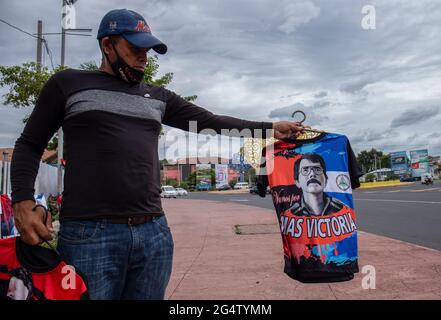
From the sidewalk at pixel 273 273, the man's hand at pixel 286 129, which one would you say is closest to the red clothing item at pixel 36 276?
the man's hand at pixel 286 129

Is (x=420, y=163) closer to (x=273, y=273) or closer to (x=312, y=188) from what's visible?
(x=273, y=273)

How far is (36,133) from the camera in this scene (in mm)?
1978

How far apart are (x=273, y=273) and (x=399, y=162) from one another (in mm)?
79780

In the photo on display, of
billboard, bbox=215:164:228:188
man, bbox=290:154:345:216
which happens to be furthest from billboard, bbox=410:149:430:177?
man, bbox=290:154:345:216

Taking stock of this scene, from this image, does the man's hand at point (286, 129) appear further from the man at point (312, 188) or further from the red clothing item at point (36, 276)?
the red clothing item at point (36, 276)

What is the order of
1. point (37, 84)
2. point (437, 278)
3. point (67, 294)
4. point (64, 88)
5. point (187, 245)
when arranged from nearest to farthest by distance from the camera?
point (67, 294) → point (64, 88) → point (437, 278) → point (187, 245) → point (37, 84)

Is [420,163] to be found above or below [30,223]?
above

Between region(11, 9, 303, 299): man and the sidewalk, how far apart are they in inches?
121

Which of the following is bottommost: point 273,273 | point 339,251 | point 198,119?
point 273,273

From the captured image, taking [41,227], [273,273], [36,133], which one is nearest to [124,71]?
[36,133]

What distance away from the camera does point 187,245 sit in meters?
9.28

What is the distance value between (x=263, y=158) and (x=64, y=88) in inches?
57.9
